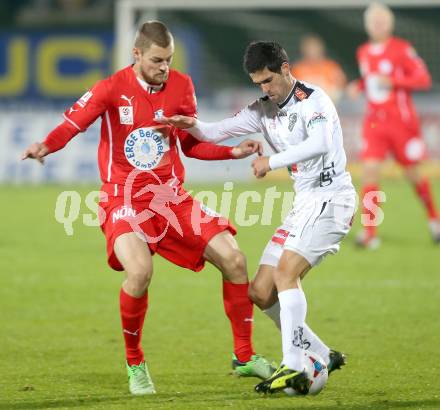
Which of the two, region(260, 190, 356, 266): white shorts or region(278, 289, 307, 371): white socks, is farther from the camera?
region(260, 190, 356, 266): white shorts

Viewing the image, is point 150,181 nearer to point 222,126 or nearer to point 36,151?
point 222,126

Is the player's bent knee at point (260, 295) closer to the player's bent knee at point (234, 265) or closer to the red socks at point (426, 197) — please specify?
the player's bent knee at point (234, 265)

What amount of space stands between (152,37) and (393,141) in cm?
682

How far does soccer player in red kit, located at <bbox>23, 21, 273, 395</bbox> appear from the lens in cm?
635

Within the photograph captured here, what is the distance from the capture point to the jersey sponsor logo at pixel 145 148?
6582 millimetres

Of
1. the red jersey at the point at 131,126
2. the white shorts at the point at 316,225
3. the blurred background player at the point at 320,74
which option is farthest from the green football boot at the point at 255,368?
the blurred background player at the point at 320,74

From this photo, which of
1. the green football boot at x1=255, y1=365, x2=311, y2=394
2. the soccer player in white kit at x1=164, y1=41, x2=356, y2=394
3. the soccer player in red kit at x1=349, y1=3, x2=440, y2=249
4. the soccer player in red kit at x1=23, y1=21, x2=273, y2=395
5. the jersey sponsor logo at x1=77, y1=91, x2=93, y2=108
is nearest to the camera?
the green football boot at x1=255, y1=365, x2=311, y2=394

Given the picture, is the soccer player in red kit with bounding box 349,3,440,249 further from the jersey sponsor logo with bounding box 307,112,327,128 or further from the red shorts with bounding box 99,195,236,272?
the jersey sponsor logo with bounding box 307,112,327,128

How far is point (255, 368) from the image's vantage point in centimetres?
655

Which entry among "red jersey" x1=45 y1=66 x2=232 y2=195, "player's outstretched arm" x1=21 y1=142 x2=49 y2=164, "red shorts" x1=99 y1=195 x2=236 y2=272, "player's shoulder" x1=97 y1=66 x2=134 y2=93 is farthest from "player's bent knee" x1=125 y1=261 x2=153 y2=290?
"player's shoulder" x1=97 y1=66 x2=134 y2=93

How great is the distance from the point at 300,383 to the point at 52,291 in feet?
14.0

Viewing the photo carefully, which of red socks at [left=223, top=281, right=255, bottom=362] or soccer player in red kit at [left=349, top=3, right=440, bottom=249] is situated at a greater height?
soccer player in red kit at [left=349, top=3, right=440, bottom=249]

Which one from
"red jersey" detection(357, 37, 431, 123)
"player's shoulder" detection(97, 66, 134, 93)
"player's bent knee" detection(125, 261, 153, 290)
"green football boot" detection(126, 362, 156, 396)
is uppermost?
"red jersey" detection(357, 37, 431, 123)

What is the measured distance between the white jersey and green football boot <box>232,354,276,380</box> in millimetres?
1037
